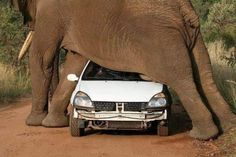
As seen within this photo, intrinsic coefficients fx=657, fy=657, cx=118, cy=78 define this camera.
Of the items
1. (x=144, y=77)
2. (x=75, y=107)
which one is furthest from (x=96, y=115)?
(x=144, y=77)

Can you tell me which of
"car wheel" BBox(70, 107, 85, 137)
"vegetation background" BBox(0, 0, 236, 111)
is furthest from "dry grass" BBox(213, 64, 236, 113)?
"car wheel" BBox(70, 107, 85, 137)

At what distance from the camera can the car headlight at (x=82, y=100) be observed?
1097 centimetres

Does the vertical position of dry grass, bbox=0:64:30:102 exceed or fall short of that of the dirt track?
it falls short

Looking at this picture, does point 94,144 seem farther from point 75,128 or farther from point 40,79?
point 40,79

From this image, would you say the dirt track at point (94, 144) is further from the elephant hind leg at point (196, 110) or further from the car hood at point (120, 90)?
the car hood at point (120, 90)

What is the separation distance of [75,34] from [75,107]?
2.18m

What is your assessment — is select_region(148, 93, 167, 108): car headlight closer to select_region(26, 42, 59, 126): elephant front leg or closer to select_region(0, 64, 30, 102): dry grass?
select_region(26, 42, 59, 126): elephant front leg

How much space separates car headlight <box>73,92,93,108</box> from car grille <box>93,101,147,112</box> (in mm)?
108

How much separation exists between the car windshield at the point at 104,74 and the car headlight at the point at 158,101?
71 centimetres

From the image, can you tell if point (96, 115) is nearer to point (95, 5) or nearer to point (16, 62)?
point (95, 5)

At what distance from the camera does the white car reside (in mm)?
10875

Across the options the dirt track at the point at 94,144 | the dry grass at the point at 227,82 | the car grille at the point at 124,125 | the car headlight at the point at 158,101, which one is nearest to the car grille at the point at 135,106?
the car headlight at the point at 158,101

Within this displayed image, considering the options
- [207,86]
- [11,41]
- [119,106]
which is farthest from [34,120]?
[11,41]

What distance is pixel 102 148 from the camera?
10.4 metres
